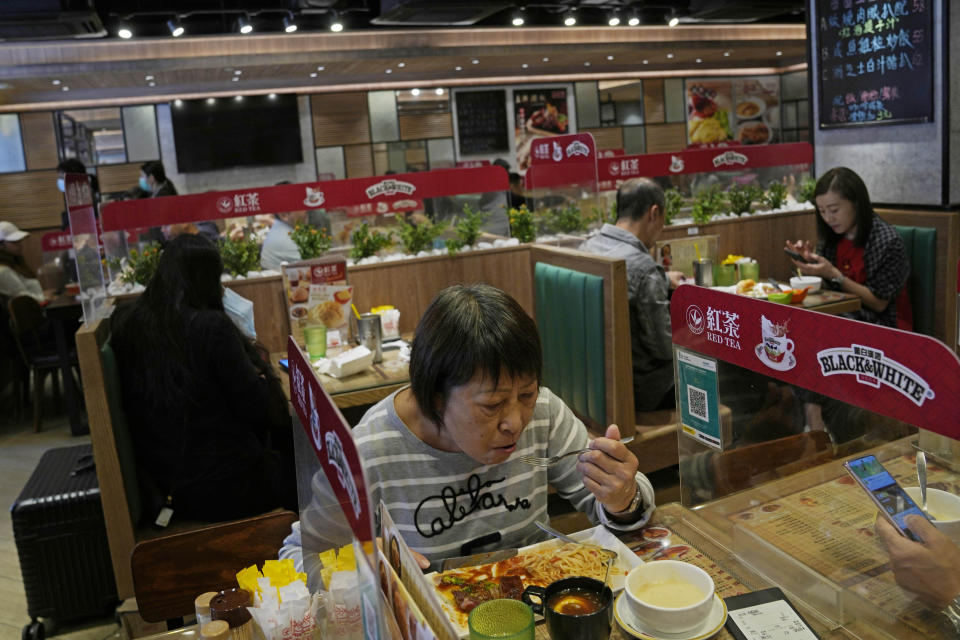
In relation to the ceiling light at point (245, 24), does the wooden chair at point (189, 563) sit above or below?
below

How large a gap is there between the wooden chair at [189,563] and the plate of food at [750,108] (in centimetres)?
1310

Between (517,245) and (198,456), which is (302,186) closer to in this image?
(517,245)

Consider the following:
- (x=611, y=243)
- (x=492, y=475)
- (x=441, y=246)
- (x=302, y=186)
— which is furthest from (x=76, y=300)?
(x=492, y=475)

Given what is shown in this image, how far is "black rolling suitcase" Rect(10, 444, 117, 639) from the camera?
2926mm

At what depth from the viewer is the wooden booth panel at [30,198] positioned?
9969mm

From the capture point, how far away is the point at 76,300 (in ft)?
18.9

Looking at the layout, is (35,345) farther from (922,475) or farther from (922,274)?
(922,475)

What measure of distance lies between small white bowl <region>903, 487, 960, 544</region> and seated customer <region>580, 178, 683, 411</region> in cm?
200

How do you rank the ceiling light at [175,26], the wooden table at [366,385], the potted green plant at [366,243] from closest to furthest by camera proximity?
the wooden table at [366,385], the potted green plant at [366,243], the ceiling light at [175,26]

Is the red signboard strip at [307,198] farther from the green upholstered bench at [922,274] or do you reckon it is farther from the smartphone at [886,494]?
the smartphone at [886,494]

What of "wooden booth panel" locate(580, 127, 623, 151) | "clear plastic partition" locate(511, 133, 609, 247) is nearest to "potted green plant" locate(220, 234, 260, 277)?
"clear plastic partition" locate(511, 133, 609, 247)

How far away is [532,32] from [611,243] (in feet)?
20.4

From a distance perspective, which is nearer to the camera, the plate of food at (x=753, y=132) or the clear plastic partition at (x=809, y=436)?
the clear plastic partition at (x=809, y=436)

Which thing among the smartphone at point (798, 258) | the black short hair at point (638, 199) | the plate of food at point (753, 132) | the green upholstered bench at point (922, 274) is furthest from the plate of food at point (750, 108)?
the black short hair at point (638, 199)
